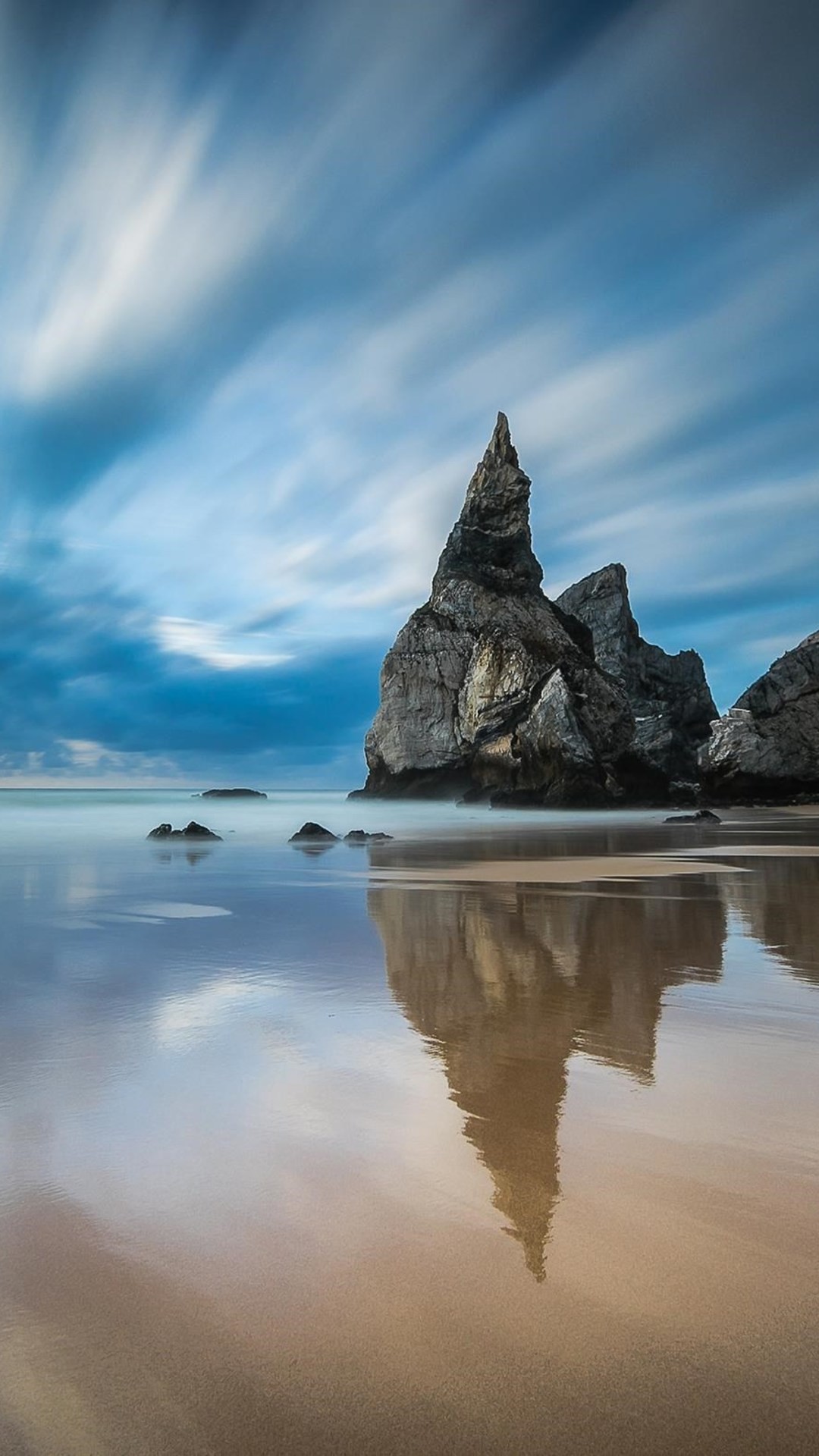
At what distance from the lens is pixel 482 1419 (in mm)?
1312

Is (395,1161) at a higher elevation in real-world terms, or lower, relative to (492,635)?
lower

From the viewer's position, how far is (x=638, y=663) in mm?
79125

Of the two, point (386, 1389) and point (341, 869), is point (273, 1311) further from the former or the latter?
point (341, 869)

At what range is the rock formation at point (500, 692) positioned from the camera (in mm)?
44781

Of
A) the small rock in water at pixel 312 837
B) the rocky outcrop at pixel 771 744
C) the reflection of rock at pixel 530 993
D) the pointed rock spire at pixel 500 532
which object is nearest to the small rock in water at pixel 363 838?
the small rock in water at pixel 312 837

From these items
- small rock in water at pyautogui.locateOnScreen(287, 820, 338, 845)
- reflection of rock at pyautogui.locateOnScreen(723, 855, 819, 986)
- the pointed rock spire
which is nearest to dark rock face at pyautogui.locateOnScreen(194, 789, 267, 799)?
the pointed rock spire

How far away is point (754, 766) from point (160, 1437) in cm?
4244

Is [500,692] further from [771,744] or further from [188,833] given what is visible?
[188,833]

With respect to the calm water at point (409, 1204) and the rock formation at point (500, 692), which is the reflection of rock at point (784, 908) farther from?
the rock formation at point (500, 692)

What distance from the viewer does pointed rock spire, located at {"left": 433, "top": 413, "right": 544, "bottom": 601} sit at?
186 ft

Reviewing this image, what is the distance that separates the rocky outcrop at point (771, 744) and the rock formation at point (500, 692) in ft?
20.7

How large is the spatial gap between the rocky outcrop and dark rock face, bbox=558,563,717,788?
30.5 meters

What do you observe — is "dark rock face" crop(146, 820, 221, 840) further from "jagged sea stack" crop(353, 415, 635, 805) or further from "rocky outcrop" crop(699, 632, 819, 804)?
"rocky outcrop" crop(699, 632, 819, 804)

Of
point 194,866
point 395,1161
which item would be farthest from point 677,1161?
point 194,866
